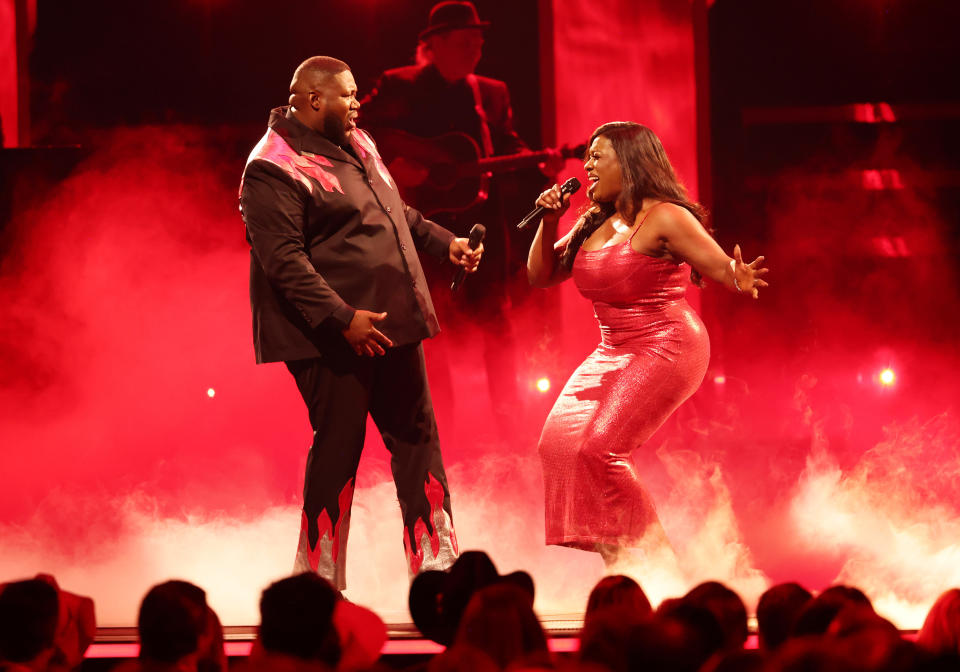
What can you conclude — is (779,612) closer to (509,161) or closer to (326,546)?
(326,546)

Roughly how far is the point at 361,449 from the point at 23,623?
140 cm

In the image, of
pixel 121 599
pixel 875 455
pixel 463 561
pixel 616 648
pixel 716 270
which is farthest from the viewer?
pixel 875 455

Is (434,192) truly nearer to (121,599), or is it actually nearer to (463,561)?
(121,599)

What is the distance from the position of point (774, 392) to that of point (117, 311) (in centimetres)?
313

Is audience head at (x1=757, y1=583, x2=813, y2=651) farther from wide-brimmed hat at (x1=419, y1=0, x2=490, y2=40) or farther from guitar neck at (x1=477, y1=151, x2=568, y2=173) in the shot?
wide-brimmed hat at (x1=419, y1=0, x2=490, y2=40)

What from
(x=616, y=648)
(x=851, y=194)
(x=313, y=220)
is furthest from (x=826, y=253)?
(x=616, y=648)

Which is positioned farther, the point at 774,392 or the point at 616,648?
the point at 774,392

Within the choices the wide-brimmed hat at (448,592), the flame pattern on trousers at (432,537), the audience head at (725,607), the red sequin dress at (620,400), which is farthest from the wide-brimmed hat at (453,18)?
the audience head at (725,607)

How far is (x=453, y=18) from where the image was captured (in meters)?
5.57

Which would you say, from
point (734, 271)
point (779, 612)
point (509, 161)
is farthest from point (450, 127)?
point (779, 612)

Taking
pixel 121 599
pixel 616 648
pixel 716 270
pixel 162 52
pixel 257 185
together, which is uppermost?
pixel 162 52

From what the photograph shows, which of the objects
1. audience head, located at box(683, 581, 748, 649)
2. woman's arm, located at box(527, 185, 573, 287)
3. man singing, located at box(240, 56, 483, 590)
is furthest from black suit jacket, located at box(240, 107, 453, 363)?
audience head, located at box(683, 581, 748, 649)

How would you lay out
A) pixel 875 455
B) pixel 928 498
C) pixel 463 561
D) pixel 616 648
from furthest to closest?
pixel 875 455 < pixel 928 498 < pixel 463 561 < pixel 616 648

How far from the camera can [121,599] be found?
Answer: 4.18 meters
